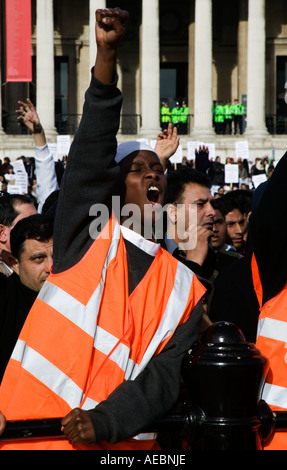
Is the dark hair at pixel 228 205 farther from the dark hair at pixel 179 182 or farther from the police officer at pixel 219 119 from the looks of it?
the police officer at pixel 219 119

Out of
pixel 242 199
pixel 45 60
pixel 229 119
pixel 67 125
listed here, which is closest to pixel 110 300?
pixel 242 199

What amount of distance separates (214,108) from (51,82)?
25.2 feet

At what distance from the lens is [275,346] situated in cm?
314

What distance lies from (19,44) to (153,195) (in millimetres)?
24484

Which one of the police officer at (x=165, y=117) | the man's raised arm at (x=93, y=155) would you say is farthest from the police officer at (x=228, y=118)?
the man's raised arm at (x=93, y=155)

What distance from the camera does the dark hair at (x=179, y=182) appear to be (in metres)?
5.11

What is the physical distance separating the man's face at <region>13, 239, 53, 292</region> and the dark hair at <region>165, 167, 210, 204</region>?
1019 mm

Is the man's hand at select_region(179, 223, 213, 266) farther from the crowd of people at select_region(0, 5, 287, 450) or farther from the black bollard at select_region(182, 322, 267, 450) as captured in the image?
the black bollard at select_region(182, 322, 267, 450)

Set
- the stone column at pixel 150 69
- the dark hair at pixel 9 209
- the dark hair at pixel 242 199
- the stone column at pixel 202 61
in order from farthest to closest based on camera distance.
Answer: the stone column at pixel 202 61
the stone column at pixel 150 69
the dark hair at pixel 242 199
the dark hair at pixel 9 209

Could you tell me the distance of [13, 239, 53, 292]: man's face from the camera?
13.9 feet

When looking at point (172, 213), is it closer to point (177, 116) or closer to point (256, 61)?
point (177, 116)

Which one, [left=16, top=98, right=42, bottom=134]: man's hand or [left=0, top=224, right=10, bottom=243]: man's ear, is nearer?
[left=0, top=224, right=10, bottom=243]: man's ear

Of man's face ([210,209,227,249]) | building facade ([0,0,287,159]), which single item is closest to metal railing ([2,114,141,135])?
building facade ([0,0,287,159])

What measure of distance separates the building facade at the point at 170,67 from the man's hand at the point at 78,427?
34.0 m
